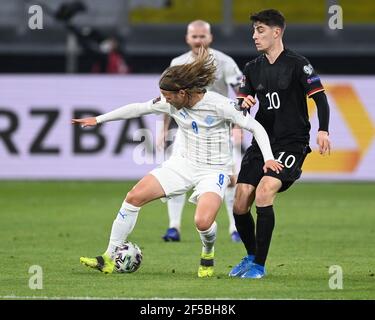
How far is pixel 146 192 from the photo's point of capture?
9.91 meters

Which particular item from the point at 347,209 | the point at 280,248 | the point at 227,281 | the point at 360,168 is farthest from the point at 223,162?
the point at 360,168

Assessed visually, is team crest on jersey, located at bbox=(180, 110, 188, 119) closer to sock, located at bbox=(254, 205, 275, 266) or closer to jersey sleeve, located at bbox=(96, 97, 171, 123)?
jersey sleeve, located at bbox=(96, 97, 171, 123)

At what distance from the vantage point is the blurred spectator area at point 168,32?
23.9 m

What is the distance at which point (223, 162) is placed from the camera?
33.3 feet

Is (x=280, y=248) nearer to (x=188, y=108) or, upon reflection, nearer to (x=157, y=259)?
(x=157, y=259)

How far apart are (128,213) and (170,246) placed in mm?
2765

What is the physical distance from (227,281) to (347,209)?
769 centimetres

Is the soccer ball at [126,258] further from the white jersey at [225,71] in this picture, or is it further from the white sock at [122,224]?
the white jersey at [225,71]

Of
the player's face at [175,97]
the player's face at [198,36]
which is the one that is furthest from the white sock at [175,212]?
the player's face at [175,97]

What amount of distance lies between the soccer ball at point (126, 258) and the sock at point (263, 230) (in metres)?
1.08

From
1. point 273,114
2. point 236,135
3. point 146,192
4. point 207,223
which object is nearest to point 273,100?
point 273,114

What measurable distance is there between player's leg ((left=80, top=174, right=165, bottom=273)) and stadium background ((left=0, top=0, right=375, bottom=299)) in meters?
0.14

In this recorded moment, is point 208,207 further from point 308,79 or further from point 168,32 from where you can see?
point 168,32
